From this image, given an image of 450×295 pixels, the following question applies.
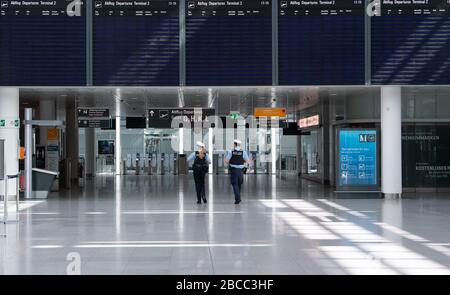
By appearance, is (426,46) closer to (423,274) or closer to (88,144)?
(423,274)

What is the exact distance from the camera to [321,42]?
17.3 m

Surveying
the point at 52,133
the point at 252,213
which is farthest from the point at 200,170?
the point at 52,133

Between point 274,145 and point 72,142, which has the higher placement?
point 72,142

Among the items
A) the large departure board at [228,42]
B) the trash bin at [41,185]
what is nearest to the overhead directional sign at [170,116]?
the trash bin at [41,185]

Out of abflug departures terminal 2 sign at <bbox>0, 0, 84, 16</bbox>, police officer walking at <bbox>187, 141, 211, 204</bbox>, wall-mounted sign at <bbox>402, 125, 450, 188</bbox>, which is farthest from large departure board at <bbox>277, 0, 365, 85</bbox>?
abflug departures terminal 2 sign at <bbox>0, 0, 84, 16</bbox>

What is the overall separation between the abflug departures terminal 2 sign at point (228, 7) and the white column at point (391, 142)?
13.2 feet

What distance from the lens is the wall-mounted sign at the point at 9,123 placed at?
1786 centimetres

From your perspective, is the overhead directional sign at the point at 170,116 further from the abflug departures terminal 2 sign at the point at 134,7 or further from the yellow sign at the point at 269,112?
the abflug departures terminal 2 sign at the point at 134,7

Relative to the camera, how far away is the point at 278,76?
17344 mm

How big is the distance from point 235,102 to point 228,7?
24.1 feet

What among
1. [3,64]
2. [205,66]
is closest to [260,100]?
[205,66]

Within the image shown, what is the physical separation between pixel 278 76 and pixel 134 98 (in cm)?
671

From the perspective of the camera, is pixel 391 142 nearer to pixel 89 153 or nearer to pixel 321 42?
pixel 321 42

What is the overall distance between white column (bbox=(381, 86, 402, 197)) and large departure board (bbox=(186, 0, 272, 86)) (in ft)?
11.2
